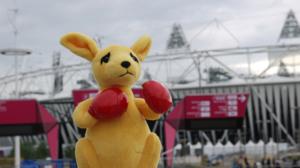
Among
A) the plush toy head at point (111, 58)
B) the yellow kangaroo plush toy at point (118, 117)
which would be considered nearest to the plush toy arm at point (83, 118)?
the yellow kangaroo plush toy at point (118, 117)

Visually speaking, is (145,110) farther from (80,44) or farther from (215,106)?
(215,106)

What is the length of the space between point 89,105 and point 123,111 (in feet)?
1.42

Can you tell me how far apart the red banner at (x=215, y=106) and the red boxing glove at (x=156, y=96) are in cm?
1525

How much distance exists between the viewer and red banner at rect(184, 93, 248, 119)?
71.2 feet

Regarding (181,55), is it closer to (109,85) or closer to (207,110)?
(207,110)

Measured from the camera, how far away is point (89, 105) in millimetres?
6344

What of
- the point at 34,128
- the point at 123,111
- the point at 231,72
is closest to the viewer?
the point at 123,111

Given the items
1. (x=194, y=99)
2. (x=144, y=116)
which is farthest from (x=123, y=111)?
(x=194, y=99)

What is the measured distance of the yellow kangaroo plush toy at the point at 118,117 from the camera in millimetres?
6160

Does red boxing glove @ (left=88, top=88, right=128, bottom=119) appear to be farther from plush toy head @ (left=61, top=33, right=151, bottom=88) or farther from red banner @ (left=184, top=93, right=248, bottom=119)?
red banner @ (left=184, top=93, right=248, bottom=119)

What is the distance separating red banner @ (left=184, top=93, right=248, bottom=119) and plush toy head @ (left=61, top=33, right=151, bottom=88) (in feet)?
49.0

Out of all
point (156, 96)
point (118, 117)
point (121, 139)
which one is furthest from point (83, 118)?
point (156, 96)

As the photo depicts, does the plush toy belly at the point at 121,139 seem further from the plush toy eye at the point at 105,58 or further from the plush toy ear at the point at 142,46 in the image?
the plush toy ear at the point at 142,46

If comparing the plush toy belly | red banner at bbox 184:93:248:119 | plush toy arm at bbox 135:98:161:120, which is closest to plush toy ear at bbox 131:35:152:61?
plush toy arm at bbox 135:98:161:120
